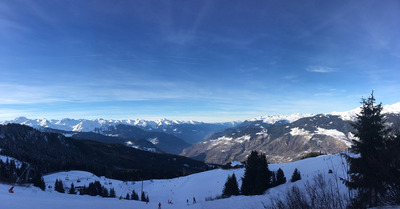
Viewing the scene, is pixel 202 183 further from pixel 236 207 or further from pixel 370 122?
pixel 370 122

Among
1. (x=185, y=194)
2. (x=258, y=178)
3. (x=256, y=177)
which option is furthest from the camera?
(x=185, y=194)

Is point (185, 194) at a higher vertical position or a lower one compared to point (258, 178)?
lower

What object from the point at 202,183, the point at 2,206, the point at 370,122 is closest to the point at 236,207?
the point at 370,122

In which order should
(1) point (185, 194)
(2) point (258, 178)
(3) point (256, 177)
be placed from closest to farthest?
(2) point (258, 178) < (3) point (256, 177) < (1) point (185, 194)

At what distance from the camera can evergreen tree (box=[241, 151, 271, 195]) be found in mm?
30681

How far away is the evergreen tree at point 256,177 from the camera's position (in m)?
30.7

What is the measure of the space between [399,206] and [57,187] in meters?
70.4

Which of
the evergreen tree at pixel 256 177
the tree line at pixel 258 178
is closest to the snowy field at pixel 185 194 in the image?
the tree line at pixel 258 178

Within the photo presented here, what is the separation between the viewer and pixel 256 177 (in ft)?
103

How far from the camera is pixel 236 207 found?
65.1 ft

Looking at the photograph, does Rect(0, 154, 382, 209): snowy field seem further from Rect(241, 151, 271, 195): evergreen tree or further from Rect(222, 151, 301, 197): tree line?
Rect(241, 151, 271, 195): evergreen tree

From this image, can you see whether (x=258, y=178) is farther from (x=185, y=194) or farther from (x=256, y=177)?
(x=185, y=194)

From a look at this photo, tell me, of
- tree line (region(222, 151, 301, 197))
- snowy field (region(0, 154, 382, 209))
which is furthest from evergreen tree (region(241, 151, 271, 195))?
snowy field (region(0, 154, 382, 209))

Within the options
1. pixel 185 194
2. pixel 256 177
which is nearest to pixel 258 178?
pixel 256 177
